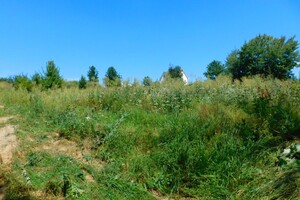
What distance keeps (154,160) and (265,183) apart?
139 cm

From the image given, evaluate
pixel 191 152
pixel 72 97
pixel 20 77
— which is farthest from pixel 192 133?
pixel 20 77

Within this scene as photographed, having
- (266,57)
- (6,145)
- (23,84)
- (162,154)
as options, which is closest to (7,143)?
(6,145)

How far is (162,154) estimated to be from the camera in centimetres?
373

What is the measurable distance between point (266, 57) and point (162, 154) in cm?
3455

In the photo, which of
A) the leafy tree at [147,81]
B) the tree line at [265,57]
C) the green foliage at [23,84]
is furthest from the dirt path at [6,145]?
the tree line at [265,57]

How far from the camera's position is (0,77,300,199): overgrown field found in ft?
10.1

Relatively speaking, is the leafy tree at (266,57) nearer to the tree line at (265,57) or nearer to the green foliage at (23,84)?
the tree line at (265,57)

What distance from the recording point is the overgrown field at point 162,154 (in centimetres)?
308

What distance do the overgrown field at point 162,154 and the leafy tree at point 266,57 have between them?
30957 millimetres

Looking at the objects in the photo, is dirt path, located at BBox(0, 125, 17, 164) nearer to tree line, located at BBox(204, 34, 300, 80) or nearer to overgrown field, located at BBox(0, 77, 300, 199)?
overgrown field, located at BBox(0, 77, 300, 199)

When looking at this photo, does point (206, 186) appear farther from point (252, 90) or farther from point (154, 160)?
point (252, 90)

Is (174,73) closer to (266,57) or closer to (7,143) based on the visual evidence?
(7,143)

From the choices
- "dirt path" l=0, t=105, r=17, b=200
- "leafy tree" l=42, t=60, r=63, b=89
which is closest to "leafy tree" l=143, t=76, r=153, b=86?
"dirt path" l=0, t=105, r=17, b=200

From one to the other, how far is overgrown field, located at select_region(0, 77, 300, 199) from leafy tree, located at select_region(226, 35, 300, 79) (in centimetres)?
3096
